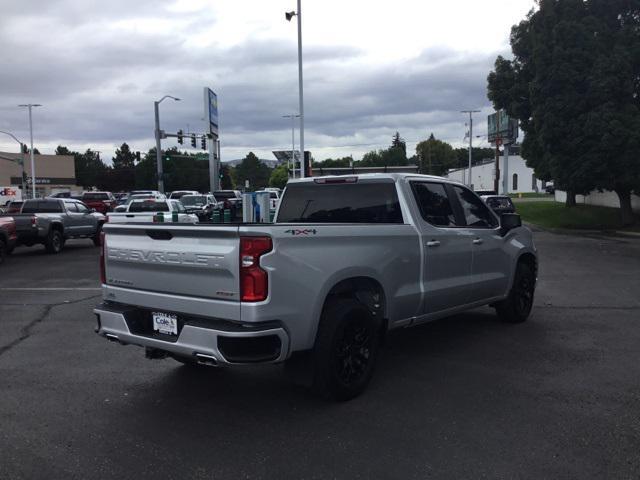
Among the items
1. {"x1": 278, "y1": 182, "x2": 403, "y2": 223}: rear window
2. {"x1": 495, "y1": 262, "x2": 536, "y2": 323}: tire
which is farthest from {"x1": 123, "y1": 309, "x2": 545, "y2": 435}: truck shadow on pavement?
{"x1": 278, "y1": 182, "x2": 403, "y2": 223}: rear window

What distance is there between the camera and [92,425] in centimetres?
450

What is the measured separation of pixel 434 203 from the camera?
20.6 feet

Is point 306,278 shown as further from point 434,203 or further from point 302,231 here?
point 434,203

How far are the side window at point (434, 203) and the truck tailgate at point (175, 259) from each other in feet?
8.19

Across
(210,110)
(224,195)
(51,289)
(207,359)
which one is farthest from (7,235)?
(210,110)

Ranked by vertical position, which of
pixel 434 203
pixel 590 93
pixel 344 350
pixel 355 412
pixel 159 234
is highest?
pixel 590 93

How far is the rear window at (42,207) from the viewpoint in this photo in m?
19.0

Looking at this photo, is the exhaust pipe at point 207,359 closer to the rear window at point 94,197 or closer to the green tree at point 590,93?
the green tree at point 590,93

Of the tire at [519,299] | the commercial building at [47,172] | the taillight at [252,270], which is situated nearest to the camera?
the taillight at [252,270]

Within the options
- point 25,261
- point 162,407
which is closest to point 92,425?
point 162,407

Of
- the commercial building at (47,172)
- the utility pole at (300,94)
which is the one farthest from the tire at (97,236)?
the commercial building at (47,172)

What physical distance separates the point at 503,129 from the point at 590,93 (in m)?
41.3

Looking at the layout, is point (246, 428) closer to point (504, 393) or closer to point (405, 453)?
point (405, 453)

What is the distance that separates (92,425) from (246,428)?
3.97 ft
